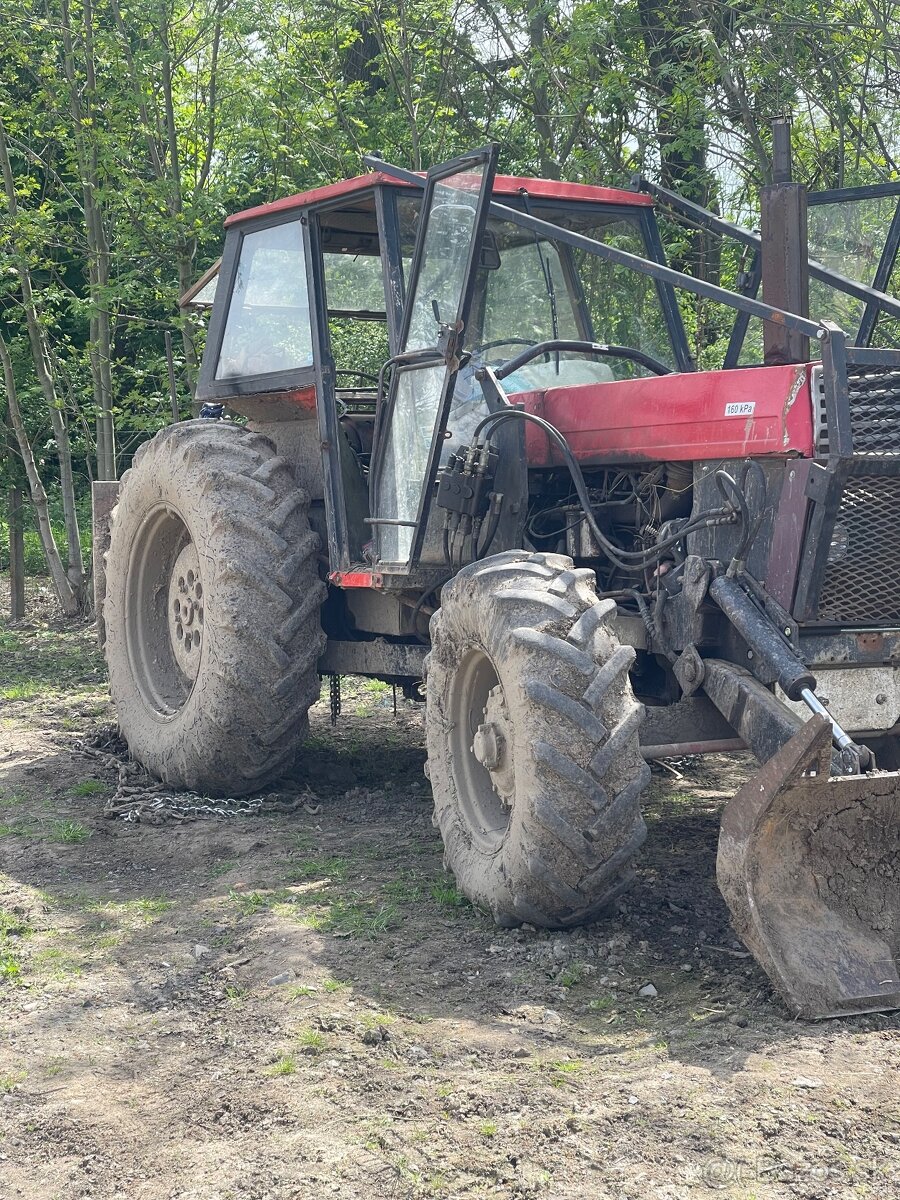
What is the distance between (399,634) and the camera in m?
6.23

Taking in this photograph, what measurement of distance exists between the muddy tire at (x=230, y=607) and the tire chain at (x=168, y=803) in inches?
2.7

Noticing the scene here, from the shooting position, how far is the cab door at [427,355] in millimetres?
5102

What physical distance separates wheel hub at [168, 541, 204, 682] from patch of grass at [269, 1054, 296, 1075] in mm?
3148

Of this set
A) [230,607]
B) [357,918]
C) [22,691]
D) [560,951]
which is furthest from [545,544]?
[22,691]

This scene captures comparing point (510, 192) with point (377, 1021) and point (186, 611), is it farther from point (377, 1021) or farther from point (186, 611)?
point (377, 1021)

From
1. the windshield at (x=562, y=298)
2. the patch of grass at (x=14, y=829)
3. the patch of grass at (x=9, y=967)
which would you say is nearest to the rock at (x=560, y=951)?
the patch of grass at (x=9, y=967)

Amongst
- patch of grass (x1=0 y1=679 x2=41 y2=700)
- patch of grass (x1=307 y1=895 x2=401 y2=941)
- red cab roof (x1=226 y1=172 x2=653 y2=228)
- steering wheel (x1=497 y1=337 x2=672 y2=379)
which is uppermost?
red cab roof (x1=226 y1=172 x2=653 y2=228)

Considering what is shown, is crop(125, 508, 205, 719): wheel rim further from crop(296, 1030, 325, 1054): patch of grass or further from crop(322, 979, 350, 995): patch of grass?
crop(296, 1030, 325, 1054): patch of grass

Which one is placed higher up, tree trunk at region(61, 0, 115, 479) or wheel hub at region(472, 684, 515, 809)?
tree trunk at region(61, 0, 115, 479)

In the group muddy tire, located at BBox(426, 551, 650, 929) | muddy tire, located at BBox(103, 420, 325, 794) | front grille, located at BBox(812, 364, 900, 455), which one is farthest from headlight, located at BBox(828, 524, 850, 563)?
muddy tire, located at BBox(103, 420, 325, 794)

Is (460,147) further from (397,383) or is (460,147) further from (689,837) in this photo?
(689,837)

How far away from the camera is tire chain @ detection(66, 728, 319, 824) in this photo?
6.24 meters

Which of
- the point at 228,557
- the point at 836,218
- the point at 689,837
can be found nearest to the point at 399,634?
the point at 228,557

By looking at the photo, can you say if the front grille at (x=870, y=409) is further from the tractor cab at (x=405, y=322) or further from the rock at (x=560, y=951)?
the rock at (x=560, y=951)
